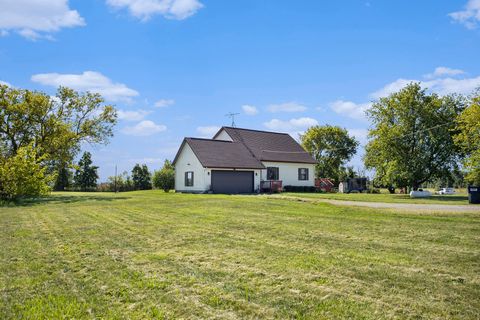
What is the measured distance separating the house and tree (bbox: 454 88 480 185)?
14657mm

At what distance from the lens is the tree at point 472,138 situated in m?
27.3

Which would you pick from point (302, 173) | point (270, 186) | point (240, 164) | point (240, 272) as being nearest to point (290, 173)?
point (302, 173)

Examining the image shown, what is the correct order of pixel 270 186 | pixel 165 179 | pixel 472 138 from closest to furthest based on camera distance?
pixel 472 138, pixel 270 186, pixel 165 179

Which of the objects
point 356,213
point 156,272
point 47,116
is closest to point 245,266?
point 156,272

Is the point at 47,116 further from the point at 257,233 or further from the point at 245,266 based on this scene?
the point at 245,266

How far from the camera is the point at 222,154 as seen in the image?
34312 mm

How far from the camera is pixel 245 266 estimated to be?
6.16 meters

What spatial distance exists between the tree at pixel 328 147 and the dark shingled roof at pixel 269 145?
54.8ft

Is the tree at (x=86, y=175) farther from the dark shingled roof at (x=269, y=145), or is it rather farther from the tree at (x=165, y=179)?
the dark shingled roof at (x=269, y=145)

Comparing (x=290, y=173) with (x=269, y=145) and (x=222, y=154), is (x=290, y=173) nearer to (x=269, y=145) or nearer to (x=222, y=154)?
(x=269, y=145)

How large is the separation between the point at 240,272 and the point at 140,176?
43132mm

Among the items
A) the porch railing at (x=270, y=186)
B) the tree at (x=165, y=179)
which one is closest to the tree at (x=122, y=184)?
the tree at (x=165, y=179)

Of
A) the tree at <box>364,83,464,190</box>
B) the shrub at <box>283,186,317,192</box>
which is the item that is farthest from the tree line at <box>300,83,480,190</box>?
the shrub at <box>283,186,317,192</box>

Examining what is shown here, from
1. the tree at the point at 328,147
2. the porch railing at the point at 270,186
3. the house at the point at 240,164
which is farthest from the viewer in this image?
the tree at the point at 328,147
